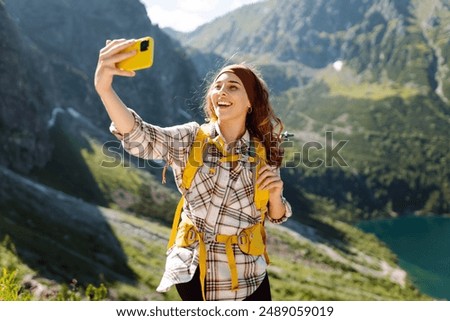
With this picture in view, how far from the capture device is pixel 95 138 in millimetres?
115438

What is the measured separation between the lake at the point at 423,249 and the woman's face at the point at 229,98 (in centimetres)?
11635

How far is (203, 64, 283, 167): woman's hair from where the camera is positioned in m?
5.23

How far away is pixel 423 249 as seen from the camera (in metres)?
152

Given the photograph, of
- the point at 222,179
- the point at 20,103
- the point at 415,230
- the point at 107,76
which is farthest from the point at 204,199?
the point at 415,230

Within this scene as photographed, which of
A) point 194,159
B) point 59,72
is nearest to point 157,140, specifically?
point 194,159

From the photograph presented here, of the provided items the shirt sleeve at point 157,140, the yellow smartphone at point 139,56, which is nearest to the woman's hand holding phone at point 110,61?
the yellow smartphone at point 139,56

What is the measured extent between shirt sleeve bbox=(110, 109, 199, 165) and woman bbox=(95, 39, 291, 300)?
0.03 feet

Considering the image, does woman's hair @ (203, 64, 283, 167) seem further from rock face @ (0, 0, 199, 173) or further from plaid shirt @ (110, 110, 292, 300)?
rock face @ (0, 0, 199, 173)

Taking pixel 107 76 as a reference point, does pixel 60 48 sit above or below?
above

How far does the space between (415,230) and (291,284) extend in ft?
394

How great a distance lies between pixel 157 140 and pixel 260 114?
1293 mm

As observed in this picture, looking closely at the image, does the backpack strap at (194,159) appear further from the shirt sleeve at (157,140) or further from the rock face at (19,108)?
the rock face at (19,108)

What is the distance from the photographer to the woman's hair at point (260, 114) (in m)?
5.23

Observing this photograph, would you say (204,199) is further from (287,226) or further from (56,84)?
(56,84)
